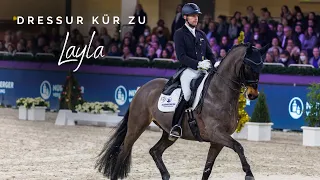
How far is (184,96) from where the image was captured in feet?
39.0

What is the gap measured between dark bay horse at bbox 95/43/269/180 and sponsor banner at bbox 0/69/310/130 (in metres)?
8.33

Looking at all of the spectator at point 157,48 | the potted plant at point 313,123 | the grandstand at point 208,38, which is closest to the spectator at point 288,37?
the grandstand at point 208,38

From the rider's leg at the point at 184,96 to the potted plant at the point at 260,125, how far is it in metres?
7.80

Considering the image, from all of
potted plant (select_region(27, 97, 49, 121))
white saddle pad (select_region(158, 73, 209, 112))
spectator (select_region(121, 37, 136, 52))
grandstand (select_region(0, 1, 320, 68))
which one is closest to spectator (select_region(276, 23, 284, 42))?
grandstand (select_region(0, 1, 320, 68))

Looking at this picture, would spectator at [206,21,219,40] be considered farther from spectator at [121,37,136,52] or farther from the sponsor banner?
spectator at [121,37,136,52]

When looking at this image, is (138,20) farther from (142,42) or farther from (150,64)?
(150,64)

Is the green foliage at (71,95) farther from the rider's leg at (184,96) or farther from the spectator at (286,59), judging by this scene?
the rider's leg at (184,96)

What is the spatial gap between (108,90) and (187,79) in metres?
12.9

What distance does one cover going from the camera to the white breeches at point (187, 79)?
11891 millimetres

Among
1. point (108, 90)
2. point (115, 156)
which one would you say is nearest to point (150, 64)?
point (108, 90)

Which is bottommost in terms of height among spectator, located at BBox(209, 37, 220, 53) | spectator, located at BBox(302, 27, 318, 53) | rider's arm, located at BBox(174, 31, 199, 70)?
spectator, located at BBox(209, 37, 220, 53)

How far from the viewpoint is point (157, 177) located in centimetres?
1338

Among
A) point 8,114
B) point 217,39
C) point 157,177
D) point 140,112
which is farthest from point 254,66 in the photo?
point 8,114

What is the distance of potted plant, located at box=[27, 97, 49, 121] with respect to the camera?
76.4 feet
